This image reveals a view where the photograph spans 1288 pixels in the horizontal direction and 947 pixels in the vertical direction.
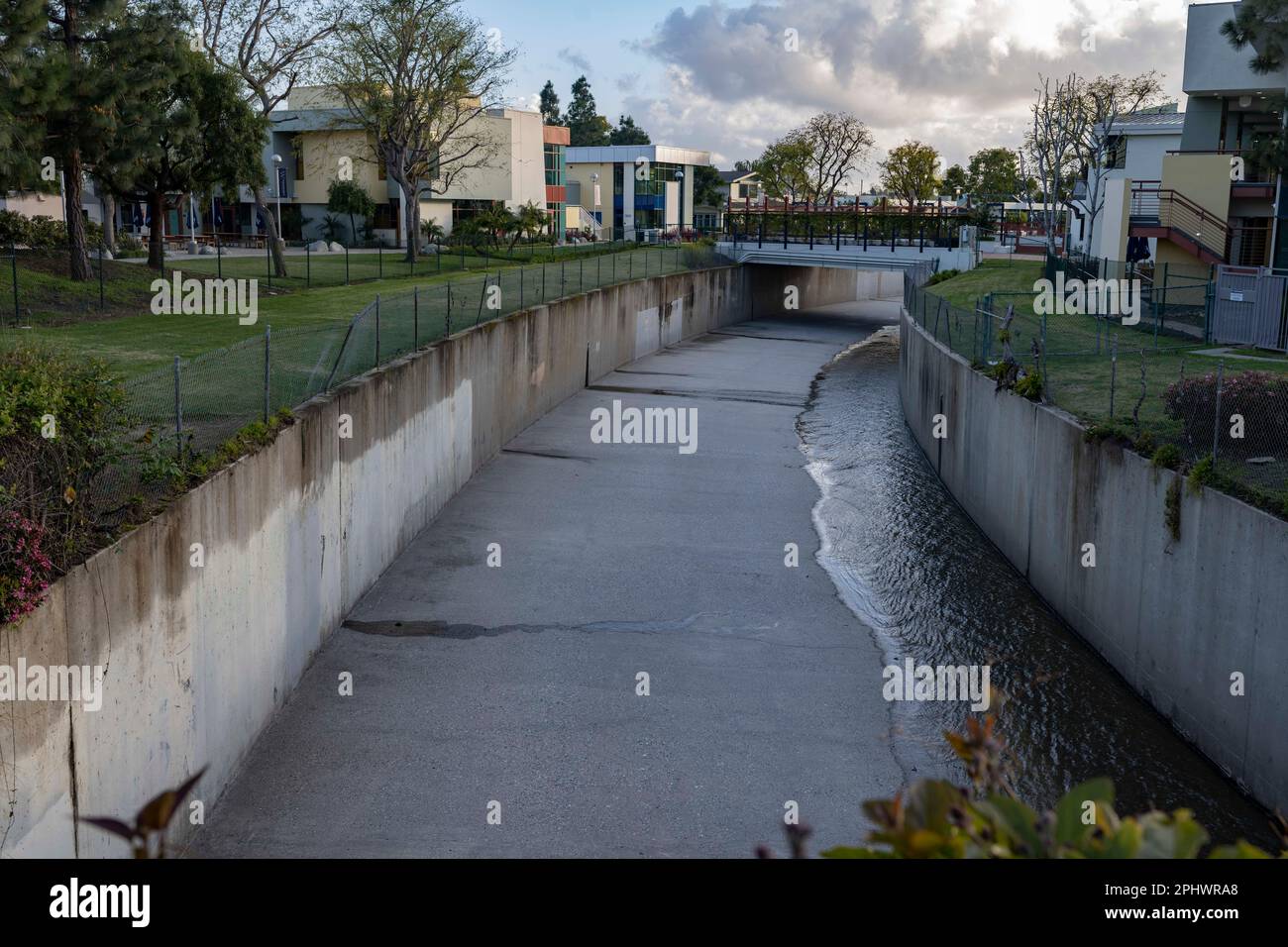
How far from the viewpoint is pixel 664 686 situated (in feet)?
52.1

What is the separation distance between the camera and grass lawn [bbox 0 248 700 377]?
2509 centimetres

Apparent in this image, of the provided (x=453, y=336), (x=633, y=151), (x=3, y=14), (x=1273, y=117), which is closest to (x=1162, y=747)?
(x=453, y=336)

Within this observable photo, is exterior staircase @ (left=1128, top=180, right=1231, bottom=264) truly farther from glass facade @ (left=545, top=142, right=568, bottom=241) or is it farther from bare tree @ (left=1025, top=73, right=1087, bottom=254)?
glass facade @ (left=545, top=142, right=568, bottom=241)

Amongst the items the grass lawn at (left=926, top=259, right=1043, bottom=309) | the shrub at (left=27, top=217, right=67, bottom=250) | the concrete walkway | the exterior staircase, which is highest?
the exterior staircase

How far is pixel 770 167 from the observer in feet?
357

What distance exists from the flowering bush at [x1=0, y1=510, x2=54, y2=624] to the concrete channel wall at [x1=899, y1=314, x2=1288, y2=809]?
1065 cm

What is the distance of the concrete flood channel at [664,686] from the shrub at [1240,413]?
10.5ft

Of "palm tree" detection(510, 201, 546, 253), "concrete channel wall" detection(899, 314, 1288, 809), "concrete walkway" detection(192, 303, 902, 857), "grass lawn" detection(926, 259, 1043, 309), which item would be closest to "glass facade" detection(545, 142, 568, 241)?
"palm tree" detection(510, 201, 546, 253)

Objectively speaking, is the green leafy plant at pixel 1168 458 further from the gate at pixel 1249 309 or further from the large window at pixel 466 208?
the large window at pixel 466 208

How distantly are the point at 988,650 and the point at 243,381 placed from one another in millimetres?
10174

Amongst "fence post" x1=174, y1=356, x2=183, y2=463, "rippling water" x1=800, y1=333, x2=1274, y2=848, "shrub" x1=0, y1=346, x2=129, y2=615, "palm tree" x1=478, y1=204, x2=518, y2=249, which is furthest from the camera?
"palm tree" x1=478, y1=204, x2=518, y2=249

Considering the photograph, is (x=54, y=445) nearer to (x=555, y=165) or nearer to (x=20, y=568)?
(x=20, y=568)

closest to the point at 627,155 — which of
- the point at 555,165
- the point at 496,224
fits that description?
the point at 555,165
